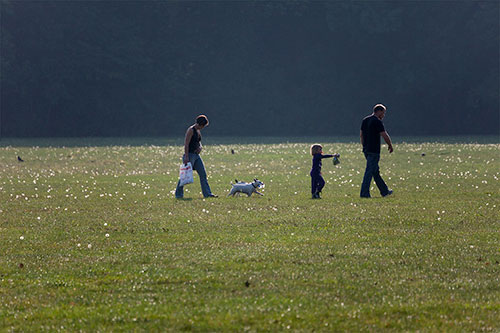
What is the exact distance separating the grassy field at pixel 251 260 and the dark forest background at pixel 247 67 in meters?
55.4

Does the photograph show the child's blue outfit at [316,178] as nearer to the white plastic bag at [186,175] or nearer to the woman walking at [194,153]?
the woman walking at [194,153]

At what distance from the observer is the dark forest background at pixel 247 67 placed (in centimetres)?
7425

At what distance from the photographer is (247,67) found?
267ft

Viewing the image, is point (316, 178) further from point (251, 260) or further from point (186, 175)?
point (251, 260)

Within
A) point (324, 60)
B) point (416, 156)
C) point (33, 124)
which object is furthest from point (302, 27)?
point (416, 156)

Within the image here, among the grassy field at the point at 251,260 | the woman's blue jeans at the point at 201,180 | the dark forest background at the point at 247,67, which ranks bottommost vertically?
the grassy field at the point at 251,260

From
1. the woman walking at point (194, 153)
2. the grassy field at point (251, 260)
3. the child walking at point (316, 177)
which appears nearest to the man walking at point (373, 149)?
the grassy field at point (251, 260)

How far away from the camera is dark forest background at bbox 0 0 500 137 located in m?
74.2

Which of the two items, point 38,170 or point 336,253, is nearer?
point 336,253

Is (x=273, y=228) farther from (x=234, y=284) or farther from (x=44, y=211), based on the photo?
(x=44, y=211)

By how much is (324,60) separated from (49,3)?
3154 centimetres

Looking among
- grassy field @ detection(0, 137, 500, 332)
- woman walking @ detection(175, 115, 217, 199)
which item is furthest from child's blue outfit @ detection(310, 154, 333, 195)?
woman walking @ detection(175, 115, 217, 199)

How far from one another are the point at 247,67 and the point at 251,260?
238ft

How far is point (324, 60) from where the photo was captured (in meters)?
82.1
